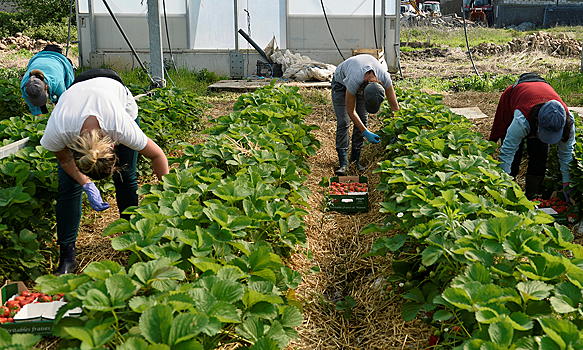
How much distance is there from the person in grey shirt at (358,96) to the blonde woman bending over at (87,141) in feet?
6.83

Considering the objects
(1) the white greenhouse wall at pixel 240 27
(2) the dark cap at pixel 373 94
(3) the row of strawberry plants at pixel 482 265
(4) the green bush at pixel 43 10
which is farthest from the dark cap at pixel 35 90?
(4) the green bush at pixel 43 10

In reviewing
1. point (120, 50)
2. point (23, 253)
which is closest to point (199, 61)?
point (120, 50)

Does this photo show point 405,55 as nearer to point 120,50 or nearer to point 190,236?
point 120,50

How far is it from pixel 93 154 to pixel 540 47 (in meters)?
16.1

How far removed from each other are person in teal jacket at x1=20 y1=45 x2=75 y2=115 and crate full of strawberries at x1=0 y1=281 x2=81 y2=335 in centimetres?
273

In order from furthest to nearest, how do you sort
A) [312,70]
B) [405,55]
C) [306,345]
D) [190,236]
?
[405,55], [312,70], [306,345], [190,236]

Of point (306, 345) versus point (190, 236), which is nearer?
point (190, 236)

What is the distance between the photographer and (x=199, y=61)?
10.9 metres

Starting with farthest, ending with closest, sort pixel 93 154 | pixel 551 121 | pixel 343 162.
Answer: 1. pixel 343 162
2. pixel 551 121
3. pixel 93 154

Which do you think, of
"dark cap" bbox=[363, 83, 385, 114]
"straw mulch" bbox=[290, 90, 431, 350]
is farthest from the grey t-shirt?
"straw mulch" bbox=[290, 90, 431, 350]

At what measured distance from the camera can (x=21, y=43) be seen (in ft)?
59.7

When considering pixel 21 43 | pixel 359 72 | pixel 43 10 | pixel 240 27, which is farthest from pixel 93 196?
pixel 43 10

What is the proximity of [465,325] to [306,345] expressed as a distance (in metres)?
0.87

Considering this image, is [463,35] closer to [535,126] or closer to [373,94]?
[373,94]
